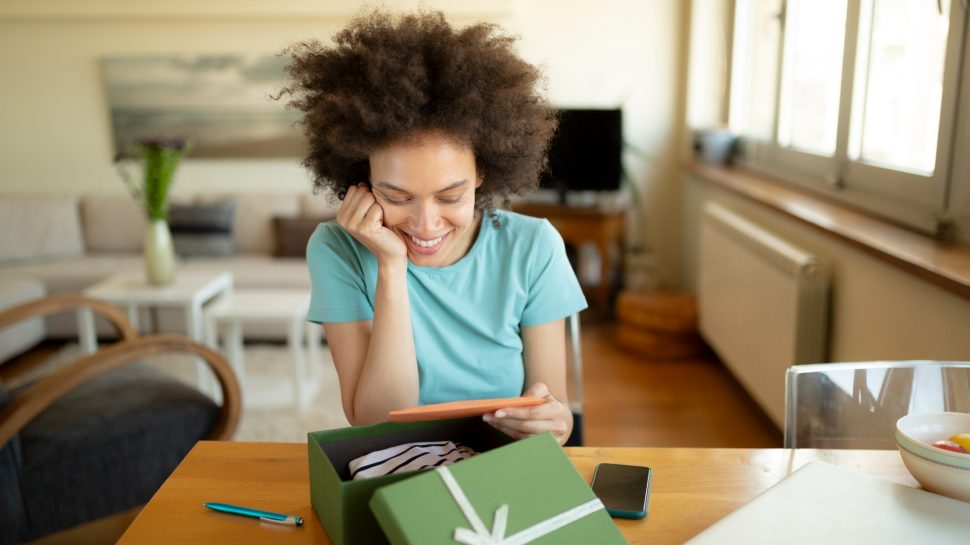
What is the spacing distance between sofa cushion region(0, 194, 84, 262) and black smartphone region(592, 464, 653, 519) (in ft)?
14.0

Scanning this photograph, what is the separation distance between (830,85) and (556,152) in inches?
62.0

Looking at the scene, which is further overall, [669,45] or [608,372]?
[669,45]

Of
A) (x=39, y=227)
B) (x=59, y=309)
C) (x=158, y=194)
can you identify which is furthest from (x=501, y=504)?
(x=39, y=227)

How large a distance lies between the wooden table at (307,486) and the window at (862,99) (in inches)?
50.5

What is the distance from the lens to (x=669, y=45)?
4391 millimetres

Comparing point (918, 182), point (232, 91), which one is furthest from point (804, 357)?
point (232, 91)

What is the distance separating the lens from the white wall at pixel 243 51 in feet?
14.3

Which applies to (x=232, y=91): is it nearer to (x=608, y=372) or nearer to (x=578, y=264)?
(x=578, y=264)

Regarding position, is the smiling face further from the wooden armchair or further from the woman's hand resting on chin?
the wooden armchair

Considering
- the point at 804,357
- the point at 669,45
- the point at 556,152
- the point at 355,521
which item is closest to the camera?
the point at 355,521

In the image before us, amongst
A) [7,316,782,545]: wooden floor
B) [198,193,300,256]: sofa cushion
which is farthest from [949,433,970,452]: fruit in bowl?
[198,193,300,256]: sofa cushion

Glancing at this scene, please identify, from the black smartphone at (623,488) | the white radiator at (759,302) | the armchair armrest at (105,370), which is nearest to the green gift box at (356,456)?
the black smartphone at (623,488)

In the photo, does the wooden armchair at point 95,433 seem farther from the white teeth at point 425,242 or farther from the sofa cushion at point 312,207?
the sofa cushion at point 312,207

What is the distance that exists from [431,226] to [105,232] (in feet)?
12.9
